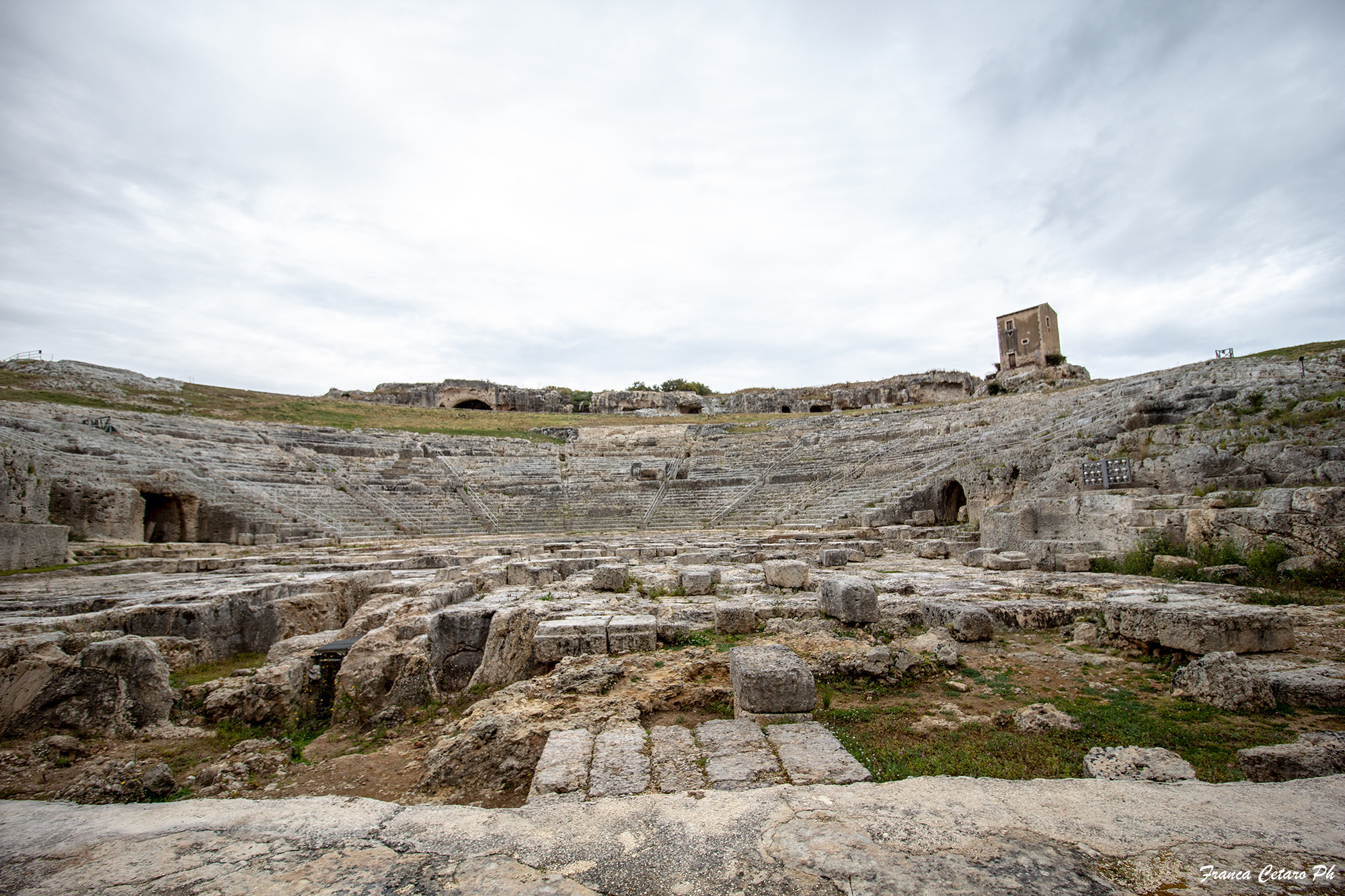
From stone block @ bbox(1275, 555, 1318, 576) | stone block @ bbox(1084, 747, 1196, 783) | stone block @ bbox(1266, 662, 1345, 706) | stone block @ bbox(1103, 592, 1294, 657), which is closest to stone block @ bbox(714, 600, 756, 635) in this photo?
stone block @ bbox(1084, 747, 1196, 783)

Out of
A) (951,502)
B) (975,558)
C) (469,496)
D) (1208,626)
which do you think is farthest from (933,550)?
(469,496)

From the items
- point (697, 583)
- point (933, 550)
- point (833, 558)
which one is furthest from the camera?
point (933, 550)

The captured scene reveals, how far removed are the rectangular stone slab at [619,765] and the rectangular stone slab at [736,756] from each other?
0.35 m

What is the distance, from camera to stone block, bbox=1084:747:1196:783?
2.91 metres

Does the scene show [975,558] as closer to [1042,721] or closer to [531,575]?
[1042,721]

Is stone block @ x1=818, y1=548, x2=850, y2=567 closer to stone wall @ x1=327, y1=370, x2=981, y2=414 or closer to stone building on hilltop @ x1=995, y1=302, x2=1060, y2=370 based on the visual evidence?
stone wall @ x1=327, y1=370, x2=981, y2=414

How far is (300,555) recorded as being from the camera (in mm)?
11961

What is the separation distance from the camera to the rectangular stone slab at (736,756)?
295cm

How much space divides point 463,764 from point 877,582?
19.7 feet

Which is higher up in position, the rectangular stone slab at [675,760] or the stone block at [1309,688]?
the stone block at [1309,688]

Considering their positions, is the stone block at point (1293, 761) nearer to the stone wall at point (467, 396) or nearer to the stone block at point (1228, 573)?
the stone block at point (1228, 573)

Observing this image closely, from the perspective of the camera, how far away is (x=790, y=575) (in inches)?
317

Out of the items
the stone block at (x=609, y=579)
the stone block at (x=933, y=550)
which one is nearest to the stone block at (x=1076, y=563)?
the stone block at (x=933, y=550)

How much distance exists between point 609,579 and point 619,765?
4838 millimetres
